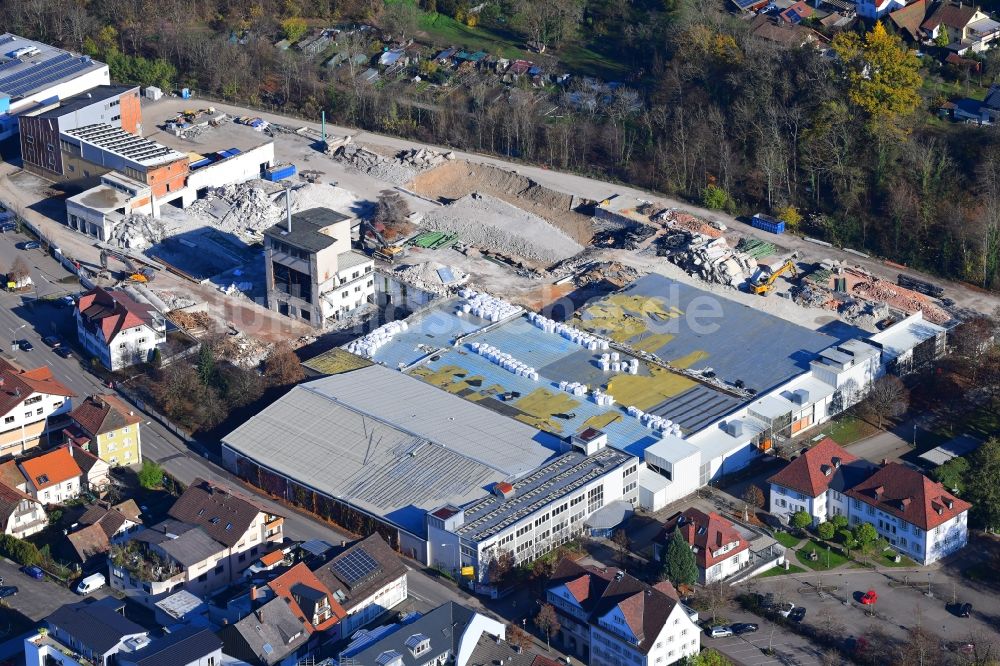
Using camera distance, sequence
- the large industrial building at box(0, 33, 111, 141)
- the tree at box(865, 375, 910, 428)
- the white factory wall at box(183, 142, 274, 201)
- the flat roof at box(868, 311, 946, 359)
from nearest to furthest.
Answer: the tree at box(865, 375, 910, 428) < the flat roof at box(868, 311, 946, 359) < the white factory wall at box(183, 142, 274, 201) < the large industrial building at box(0, 33, 111, 141)

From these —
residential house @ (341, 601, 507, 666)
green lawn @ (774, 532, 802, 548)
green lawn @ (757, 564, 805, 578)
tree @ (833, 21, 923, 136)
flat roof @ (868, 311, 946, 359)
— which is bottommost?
green lawn @ (774, 532, 802, 548)

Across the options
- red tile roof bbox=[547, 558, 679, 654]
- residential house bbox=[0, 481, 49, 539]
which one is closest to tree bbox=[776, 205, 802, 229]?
red tile roof bbox=[547, 558, 679, 654]

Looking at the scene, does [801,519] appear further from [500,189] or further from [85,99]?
[85,99]

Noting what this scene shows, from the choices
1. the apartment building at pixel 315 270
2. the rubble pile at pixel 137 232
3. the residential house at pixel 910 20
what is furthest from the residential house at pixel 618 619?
the residential house at pixel 910 20

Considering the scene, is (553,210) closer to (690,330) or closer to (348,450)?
(690,330)

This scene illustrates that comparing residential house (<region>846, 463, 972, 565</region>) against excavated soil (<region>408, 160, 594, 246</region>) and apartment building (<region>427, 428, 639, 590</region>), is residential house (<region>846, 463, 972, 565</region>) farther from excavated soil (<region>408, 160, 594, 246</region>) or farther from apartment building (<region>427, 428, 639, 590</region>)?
excavated soil (<region>408, 160, 594, 246</region>)

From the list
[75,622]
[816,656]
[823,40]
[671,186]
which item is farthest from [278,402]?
[823,40]

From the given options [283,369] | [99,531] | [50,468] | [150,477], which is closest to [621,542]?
[283,369]
